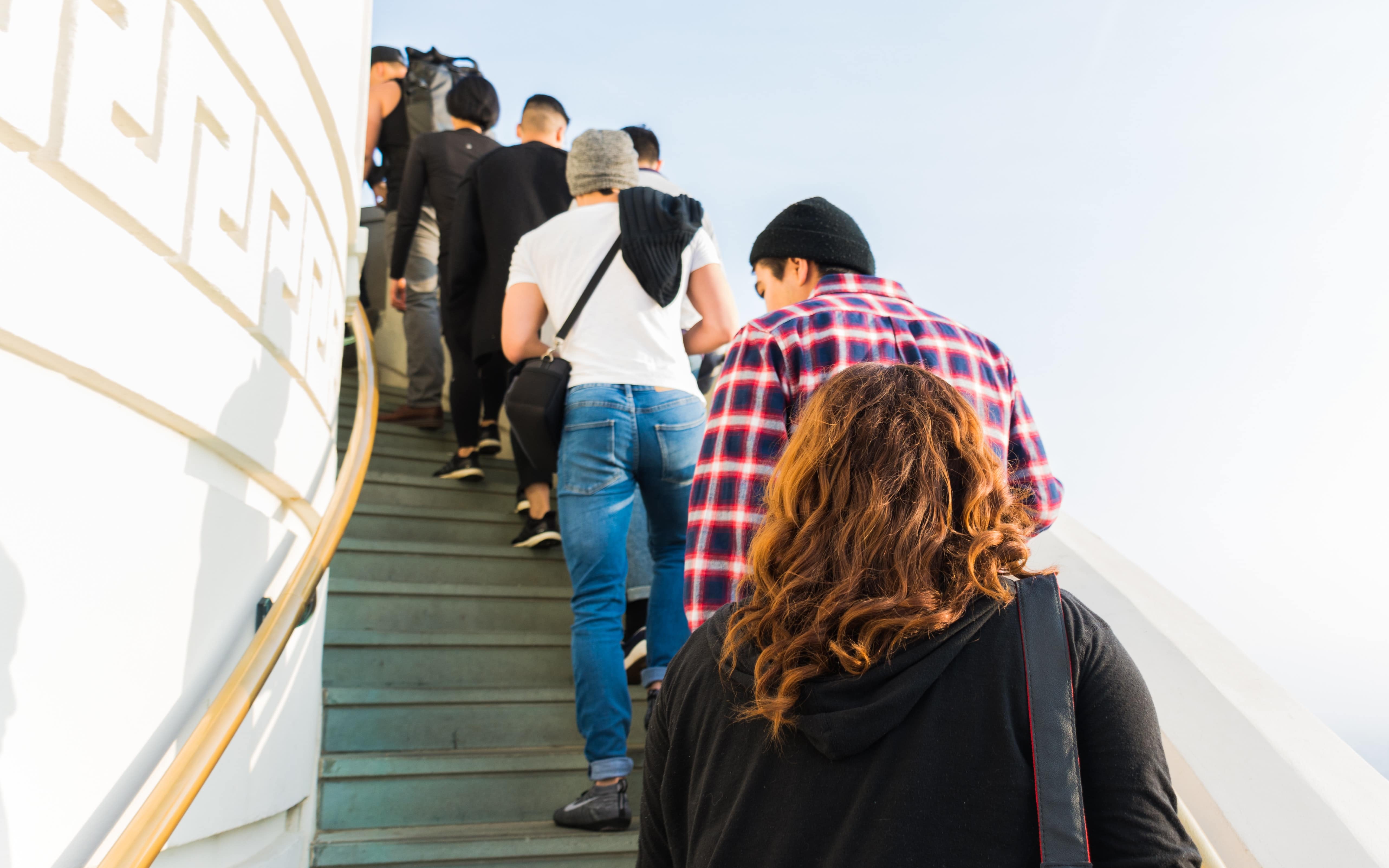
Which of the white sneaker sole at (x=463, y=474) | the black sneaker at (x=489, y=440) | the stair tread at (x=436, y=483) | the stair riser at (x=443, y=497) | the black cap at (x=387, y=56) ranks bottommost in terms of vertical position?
the stair riser at (x=443, y=497)

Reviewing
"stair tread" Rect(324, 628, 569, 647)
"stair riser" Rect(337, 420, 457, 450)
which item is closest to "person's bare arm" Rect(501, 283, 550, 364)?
"stair tread" Rect(324, 628, 569, 647)

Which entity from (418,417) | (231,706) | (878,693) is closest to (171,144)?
(231,706)

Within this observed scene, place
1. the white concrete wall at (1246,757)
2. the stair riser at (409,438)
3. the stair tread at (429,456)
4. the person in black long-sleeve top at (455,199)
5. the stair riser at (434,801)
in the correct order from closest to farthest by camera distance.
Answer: the white concrete wall at (1246,757) < the stair riser at (434,801) < the person in black long-sleeve top at (455,199) < the stair tread at (429,456) < the stair riser at (409,438)

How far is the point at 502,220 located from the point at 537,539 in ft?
4.07

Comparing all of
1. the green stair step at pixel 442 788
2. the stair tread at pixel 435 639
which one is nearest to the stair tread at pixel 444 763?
the green stair step at pixel 442 788

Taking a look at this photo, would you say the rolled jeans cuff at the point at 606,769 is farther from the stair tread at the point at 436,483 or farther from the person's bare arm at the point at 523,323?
the stair tread at the point at 436,483

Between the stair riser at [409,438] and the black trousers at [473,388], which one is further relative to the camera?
the stair riser at [409,438]

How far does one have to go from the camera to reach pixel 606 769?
2.42 m

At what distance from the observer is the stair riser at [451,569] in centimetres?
357

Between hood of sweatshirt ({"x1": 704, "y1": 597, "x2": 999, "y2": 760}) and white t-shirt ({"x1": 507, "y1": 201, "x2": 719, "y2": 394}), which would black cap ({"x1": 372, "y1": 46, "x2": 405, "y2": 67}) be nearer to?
white t-shirt ({"x1": 507, "y1": 201, "x2": 719, "y2": 394})

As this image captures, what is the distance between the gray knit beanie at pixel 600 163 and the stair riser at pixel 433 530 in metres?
1.71

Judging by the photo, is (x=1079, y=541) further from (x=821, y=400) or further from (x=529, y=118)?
(x=529, y=118)

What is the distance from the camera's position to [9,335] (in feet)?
3.79

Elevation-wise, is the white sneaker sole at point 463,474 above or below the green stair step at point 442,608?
above
